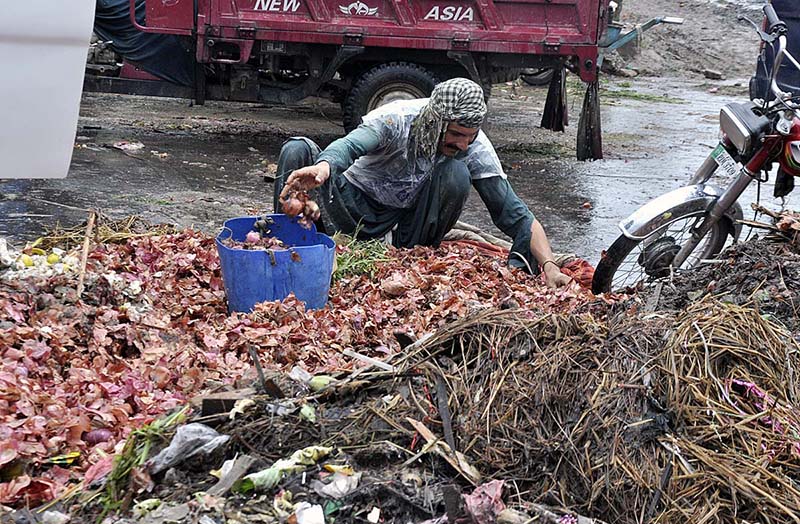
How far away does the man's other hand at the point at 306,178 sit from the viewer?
4543mm

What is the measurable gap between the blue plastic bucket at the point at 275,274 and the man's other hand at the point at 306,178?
30 centimetres

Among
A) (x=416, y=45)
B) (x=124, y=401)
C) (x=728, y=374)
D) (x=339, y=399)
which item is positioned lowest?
(x=124, y=401)

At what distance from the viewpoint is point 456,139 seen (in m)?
5.35

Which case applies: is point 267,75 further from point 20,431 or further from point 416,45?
point 20,431

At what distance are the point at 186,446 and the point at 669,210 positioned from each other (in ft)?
10.8

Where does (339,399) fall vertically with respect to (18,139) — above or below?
below

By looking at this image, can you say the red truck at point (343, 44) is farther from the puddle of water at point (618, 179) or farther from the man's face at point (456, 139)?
the man's face at point (456, 139)

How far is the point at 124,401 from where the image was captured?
3.48 metres

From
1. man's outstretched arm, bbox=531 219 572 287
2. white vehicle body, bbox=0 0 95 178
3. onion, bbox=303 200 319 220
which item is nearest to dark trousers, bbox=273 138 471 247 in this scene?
man's outstretched arm, bbox=531 219 572 287

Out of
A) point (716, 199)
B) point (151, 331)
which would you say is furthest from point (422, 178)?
point (151, 331)

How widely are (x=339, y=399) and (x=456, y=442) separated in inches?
18.2

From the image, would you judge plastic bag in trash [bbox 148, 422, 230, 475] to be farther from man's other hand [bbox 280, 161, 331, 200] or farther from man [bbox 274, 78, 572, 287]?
man [bbox 274, 78, 572, 287]

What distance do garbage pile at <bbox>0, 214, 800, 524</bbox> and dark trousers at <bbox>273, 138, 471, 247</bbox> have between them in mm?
2040

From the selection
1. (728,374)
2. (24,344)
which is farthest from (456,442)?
(24,344)
